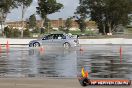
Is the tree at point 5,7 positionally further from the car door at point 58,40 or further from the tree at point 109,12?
the car door at point 58,40

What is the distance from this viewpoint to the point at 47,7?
8475 cm

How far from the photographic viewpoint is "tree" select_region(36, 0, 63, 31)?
83.8 metres

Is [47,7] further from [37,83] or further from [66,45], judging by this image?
[37,83]

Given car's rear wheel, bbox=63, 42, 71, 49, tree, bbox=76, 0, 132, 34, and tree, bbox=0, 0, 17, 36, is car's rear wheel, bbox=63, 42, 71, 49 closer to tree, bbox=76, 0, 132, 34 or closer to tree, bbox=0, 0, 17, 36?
tree, bbox=0, 0, 17, 36

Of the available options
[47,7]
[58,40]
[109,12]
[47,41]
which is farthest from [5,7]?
[58,40]

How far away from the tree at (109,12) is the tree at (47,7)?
14.5 m

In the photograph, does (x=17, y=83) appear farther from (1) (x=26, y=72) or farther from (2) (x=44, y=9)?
(2) (x=44, y=9)

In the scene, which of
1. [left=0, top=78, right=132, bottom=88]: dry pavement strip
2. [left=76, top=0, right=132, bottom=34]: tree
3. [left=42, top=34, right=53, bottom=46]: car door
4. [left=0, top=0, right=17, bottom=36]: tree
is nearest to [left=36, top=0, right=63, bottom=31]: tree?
[left=0, top=0, right=17, bottom=36]: tree

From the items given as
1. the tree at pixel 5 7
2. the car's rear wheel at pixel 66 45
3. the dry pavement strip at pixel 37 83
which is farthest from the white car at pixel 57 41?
the tree at pixel 5 7

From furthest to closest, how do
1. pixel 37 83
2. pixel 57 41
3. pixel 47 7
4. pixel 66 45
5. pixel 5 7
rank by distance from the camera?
pixel 47 7 < pixel 5 7 < pixel 57 41 < pixel 66 45 < pixel 37 83

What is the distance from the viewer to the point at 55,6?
8400cm

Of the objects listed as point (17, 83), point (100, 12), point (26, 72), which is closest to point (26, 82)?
point (17, 83)

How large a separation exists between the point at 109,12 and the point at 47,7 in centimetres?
1739

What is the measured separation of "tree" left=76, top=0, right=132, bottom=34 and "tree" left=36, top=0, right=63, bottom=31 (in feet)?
47.7
